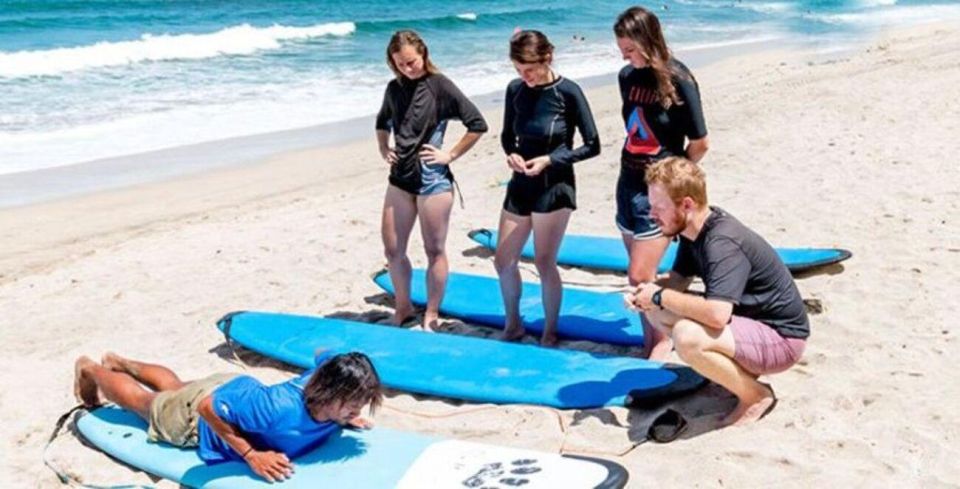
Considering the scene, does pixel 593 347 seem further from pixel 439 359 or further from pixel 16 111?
pixel 16 111

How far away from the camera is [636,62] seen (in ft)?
16.0

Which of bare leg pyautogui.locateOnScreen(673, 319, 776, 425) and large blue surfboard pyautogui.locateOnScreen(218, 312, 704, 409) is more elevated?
bare leg pyautogui.locateOnScreen(673, 319, 776, 425)

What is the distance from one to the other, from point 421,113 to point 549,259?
1.06m

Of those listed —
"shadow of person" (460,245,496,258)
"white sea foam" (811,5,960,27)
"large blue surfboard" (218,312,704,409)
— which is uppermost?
"large blue surfboard" (218,312,704,409)

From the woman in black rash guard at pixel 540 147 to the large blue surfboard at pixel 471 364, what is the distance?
1.71ft

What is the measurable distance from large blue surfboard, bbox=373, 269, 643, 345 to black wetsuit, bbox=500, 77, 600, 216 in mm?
945

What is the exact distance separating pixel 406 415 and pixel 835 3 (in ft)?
117

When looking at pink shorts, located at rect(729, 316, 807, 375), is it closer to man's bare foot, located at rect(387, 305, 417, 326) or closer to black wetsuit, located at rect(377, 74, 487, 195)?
black wetsuit, located at rect(377, 74, 487, 195)

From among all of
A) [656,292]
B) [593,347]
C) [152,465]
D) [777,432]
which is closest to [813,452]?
[777,432]

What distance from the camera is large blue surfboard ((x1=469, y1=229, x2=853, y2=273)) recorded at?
22.4 ft

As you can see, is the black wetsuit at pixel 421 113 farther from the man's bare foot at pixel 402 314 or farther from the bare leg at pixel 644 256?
the bare leg at pixel 644 256

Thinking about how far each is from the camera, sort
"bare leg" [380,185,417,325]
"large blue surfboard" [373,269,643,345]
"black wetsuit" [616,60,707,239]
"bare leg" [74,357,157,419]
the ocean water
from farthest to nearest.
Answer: the ocean water < "large blue surfboard" [373,269,643,345] < "bare leg" [380,185,417,325] < "bare leg" [74,357,157,419] < "black wetsuit" [616,60,707,239]

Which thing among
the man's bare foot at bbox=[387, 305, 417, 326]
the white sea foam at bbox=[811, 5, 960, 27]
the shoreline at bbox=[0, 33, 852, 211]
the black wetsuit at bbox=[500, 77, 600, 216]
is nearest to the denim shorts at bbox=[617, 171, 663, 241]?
the black wetsuit at bbox=[500, 77, 600, 216]

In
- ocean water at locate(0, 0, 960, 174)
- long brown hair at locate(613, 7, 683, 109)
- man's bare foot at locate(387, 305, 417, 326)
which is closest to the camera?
long brown hair at locate(613, 7, 683, 109)
